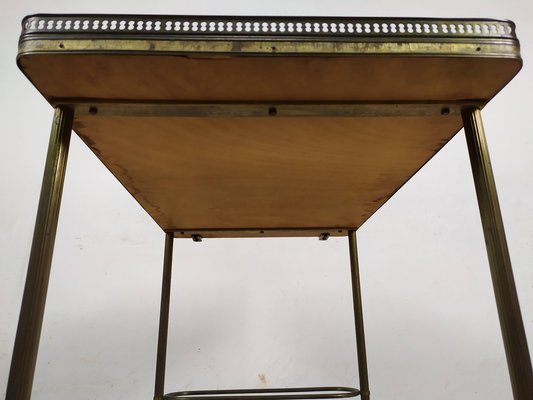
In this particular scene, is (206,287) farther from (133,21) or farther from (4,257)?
(133,21)

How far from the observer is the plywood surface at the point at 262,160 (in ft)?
1.68

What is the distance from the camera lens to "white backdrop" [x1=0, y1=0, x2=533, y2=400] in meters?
1.22

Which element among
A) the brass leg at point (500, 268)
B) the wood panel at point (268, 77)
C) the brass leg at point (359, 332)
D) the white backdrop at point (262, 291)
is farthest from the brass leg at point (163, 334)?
the brass leg at point (500, 268)

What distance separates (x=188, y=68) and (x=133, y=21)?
0.24 ft

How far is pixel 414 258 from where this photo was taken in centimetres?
135

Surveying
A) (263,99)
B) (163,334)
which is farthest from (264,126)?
(163,334)

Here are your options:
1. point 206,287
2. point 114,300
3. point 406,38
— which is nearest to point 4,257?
point 114,300

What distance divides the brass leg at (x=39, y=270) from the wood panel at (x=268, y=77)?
65 millimetres

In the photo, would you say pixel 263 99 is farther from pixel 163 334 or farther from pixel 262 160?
pixel 163 334

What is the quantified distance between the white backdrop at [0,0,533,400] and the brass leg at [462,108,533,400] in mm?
935

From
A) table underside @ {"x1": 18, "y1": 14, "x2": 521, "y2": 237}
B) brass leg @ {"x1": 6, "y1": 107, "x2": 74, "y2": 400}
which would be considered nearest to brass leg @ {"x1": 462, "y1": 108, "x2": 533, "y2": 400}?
table underside @ {"x1": 18, "y1": 14, "x2": 521, "y2": 237}

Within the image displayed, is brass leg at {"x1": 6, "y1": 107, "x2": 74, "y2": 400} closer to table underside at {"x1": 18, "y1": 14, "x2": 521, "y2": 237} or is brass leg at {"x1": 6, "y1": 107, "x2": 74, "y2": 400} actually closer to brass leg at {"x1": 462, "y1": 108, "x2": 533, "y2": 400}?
table underside at {"x1": 18, "y1": 14, "x2": 521, "y2": 237}

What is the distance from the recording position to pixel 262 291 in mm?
1322

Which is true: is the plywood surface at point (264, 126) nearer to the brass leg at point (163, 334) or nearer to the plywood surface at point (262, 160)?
the plywood surface at point (262, 160)
